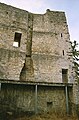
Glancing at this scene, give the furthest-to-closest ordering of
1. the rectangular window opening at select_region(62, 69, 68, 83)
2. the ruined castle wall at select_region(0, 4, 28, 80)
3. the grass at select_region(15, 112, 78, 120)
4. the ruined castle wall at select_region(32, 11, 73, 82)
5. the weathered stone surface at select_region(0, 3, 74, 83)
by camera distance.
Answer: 1. the rectangular window opening at select_region(62, 69, 68, 83)
2. the ruined castle wall at select_region(32, 11, 73, 82)
3. the weathered stone surface at select_region(0, 3, 74, 83)
4. the ruined castle wall at select_region(0, 4, 28, 80)
5. the grass at select_region(15, 112, 78, 120)

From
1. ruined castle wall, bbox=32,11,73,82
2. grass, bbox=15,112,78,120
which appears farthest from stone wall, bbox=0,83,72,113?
ruined castle wall, bbox=32,11,73,82

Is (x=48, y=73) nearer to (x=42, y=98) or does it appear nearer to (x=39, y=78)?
(x=39, y=78)

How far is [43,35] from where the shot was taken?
19.2 metres

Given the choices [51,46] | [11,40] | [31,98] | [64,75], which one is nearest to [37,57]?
[51,46]

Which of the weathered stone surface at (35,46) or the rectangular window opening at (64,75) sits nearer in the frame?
the weathered stone surface at (35,46)

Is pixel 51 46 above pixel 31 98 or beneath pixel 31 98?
above

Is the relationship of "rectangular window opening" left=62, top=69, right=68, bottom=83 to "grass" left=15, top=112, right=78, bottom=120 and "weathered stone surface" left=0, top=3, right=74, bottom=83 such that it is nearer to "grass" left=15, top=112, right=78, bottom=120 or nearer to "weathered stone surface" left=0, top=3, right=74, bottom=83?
"weathered stone surface" left=0, top=3, right=74, bottom=83

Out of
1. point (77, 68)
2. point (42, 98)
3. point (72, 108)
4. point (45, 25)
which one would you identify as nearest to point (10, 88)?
point (42, 98)

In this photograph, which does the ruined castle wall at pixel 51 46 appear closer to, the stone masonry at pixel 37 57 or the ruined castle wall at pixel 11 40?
the stone masonry at pixel 37 57

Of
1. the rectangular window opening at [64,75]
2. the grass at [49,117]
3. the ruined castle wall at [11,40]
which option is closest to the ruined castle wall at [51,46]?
the rectangular window opening at [64,75]

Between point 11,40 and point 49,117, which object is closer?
point 49,117

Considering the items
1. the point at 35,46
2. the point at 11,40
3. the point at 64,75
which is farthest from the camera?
the point at 35,46

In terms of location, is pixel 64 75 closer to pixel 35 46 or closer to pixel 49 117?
pixel 35 46

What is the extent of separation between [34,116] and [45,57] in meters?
7.71
